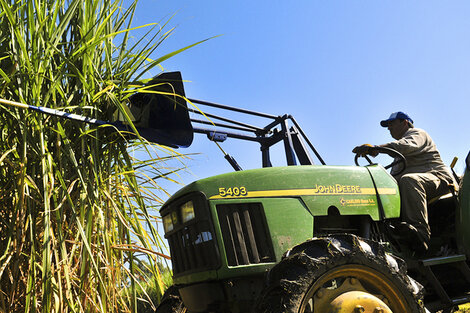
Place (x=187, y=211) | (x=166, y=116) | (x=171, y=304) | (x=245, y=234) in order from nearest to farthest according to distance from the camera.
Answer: (x=245, y=234), (x=187, y=211), (x=171, y=304), (x=166, y=116)

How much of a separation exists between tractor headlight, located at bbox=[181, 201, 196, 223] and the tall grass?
592 millimetres

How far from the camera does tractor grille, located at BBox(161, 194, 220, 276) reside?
107 inches

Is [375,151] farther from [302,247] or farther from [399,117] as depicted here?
[302,247]

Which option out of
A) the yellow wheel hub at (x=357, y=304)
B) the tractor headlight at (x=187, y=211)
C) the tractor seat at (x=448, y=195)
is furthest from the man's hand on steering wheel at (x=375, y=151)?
the tractor headlight at (x=187, y=211)

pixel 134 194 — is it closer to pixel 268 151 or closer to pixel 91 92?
pixel 91 92

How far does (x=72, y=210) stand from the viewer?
3.16 meters

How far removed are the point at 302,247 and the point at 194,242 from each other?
2.20ft

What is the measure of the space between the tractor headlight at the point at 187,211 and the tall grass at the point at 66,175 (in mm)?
592

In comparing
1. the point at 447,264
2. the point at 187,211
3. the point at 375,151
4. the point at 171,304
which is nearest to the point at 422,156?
the point at 375,151

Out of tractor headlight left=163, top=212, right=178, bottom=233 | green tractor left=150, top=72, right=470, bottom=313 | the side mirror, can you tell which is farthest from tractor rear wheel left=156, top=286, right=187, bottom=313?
the side mirror

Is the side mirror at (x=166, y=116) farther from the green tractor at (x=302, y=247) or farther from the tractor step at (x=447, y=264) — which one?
the tractor step at (x=447, y=264)

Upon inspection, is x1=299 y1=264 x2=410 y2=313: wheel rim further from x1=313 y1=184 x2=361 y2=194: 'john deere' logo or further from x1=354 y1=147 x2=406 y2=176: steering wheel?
x1=354 y1=147 x2=406 y2=176: steering wheel

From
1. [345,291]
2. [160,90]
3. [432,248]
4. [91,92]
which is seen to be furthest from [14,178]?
[432,248]

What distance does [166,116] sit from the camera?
366 centimetres
